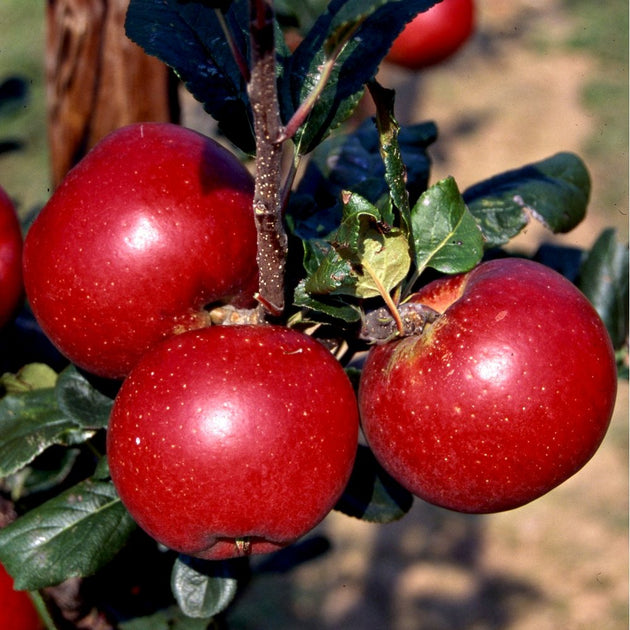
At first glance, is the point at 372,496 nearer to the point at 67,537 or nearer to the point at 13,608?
the point at 67,537

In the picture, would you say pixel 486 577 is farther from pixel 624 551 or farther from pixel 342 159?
pixel 342 159

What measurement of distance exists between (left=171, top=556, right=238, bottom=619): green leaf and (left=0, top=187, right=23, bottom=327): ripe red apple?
1.22 ft

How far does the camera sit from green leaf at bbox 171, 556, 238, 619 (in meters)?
0.96

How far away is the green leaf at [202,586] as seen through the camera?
956mm

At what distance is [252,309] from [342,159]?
38 centimetres

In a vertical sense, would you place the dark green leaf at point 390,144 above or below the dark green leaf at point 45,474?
above

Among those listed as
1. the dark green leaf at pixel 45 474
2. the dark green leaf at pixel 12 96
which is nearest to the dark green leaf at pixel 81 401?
the dark green leaf at pixel 45 474

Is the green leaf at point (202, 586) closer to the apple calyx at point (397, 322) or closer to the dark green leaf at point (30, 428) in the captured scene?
the dark green leaf at point (30, 428)

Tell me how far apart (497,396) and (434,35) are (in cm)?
178

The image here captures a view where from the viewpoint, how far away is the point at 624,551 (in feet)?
8.71

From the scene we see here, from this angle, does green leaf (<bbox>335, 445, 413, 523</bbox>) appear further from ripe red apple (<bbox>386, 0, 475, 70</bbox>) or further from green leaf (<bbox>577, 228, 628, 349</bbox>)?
ripe red apple (<bbox>386, 0, 475, 70</bbox>)

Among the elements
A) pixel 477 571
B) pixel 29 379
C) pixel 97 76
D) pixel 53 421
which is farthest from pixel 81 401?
pixel 477 571

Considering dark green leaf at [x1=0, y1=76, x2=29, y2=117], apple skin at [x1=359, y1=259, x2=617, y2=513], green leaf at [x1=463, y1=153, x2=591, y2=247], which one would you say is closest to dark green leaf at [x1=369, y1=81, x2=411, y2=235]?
apple skin at [x1=359, y1=259, x2=617, y2=513]

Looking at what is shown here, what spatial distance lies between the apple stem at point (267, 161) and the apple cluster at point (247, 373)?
5 centimetres
